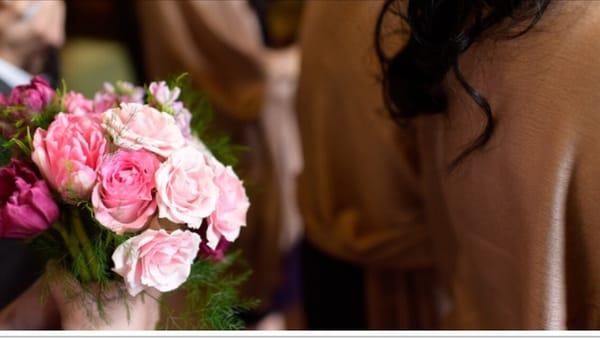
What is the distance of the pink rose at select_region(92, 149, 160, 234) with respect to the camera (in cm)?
53

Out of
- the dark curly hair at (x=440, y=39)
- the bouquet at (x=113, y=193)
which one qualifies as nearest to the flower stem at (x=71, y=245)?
the bouquet at (x=113, y=193)

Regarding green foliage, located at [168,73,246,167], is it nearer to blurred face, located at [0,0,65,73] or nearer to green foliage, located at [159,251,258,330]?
green foliage, located at [159,251,258,330]

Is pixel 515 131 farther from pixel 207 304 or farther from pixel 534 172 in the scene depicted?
pixel 207 304

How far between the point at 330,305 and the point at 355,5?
1.78 ft

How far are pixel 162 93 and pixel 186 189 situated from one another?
0.40ft

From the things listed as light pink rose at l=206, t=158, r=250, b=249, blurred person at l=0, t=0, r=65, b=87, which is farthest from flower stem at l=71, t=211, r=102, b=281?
blurred person at l=0, t=0, r=65, b=87

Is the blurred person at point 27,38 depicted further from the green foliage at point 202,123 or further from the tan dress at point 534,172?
the tan dress at point 534,172

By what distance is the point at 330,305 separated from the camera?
1.11 m

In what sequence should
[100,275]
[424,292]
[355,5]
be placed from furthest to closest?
1. [424,292]
2. [355,5]
3. [100,275]

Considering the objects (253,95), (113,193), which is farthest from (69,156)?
(253,95)

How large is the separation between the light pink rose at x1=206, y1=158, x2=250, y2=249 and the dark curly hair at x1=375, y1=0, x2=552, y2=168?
10.0 inches

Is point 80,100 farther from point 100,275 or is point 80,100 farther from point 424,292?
point 424,292

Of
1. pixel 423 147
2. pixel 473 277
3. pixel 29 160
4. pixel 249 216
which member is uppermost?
pixel 29 160

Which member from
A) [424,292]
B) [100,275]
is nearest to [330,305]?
[424,292]
